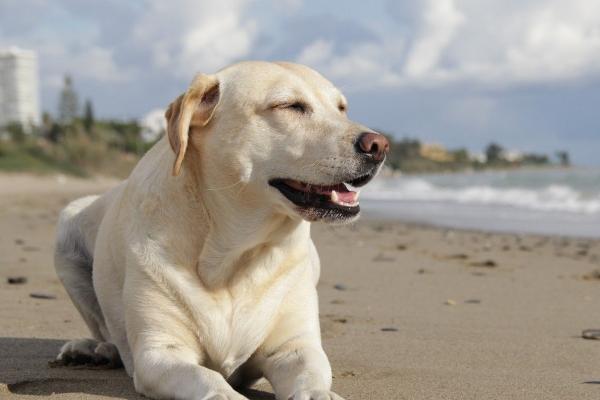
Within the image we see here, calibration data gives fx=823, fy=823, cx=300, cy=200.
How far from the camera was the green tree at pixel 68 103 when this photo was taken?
67938mm

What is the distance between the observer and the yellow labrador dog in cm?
355

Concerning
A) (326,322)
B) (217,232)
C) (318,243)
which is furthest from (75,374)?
(318,243)

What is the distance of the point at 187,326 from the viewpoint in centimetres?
361

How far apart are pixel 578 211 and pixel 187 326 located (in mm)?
17090

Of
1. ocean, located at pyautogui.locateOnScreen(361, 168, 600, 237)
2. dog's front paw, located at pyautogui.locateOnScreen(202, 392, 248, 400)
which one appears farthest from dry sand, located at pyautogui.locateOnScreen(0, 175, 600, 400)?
ocean, located at pyautogui.locateOnScreen(361, 168, 600, 237)

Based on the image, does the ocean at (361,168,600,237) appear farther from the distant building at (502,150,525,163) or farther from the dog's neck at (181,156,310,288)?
the distant building at (502,150,525,163)

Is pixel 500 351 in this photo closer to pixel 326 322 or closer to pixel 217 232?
pixel 326 322

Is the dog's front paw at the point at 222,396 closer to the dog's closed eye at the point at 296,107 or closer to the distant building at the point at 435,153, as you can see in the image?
the dog's closed eye at the point at 296,107

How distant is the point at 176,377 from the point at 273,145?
1.08m

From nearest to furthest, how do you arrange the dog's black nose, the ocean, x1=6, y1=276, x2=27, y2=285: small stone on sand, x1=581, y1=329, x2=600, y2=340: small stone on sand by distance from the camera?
1. the dog's black nose
2. x1=581, y1=329, x2=600, y2=340: small stone on sand
3. x1=6, y1=276, x2=27, y2=285: small stone on sand
4. the ocean

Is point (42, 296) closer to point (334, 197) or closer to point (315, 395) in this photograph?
point (334, 197)

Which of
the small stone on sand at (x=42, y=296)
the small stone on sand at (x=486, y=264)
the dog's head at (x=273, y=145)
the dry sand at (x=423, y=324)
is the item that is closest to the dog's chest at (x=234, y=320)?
the dry sand at (x=423, y=324)

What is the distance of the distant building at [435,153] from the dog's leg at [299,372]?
100 m

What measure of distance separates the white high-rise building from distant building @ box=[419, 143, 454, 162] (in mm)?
47804
